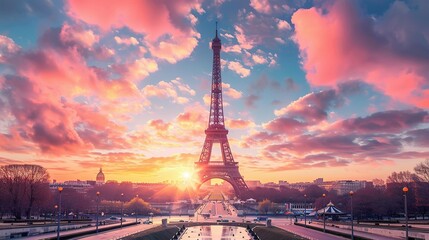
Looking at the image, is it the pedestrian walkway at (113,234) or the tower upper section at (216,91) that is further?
the tower upper section at (216,91)

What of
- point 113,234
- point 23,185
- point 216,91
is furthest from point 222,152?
point 113,234

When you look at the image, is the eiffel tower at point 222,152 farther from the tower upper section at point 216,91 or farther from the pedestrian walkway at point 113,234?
the pedestrian walkway at point 113,234

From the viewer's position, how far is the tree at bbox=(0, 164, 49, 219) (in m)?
96.6

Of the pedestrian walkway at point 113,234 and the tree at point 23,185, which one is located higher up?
the tree at point 23,185

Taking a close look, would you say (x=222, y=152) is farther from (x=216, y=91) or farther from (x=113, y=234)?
(x=113, y=234)

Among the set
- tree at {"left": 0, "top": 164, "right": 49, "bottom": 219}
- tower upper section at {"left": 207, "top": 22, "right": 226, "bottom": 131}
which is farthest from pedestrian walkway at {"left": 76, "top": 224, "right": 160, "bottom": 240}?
tower upper section at {"left": 207, "top": 22, "right": 226, "bottom": 131}

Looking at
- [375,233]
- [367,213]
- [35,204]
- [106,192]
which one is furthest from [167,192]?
[375,233]

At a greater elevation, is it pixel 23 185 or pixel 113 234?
pixel 23 185

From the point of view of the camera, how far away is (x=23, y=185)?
326 feet

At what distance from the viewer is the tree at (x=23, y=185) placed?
9662cm

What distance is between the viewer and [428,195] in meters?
92.6

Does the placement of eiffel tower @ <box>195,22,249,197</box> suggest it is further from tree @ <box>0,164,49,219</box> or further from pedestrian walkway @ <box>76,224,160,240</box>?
pedestrian walkway @ <box>76,224,160,240</box>

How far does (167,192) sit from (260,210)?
7236cm

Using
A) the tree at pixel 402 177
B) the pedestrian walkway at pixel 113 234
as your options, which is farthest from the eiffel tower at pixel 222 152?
the pedestrian walkway at pixel 113 234
